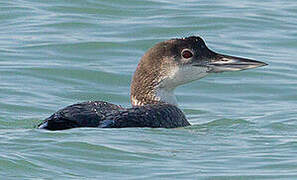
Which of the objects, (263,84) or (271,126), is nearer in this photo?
(271,126)

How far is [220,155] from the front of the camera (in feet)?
29.6

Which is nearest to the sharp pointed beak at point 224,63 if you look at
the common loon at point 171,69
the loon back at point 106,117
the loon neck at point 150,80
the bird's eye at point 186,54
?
the common loon at point 171,69

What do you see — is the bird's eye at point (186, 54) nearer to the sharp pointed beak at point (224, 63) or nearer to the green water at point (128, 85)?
the sharp pointed beak at point (224, 63)

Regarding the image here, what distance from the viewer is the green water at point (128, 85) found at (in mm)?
8625

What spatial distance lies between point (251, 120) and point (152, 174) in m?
3.27

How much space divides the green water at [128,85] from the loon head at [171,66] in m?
0.50

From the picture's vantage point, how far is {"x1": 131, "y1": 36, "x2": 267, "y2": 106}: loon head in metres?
10.8

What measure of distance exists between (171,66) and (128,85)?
7.54 feet

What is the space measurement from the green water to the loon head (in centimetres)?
50

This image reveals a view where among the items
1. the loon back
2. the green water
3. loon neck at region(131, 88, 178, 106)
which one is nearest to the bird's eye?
loon neck at region(131, 88, 178, 106)

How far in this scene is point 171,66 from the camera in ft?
35.6

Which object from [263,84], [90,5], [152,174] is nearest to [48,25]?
[90,5]

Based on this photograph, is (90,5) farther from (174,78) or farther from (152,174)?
(152,174)

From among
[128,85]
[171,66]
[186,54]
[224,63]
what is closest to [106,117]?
[171,66]
